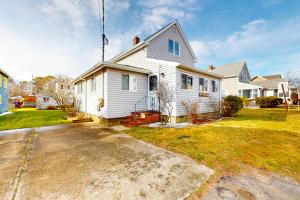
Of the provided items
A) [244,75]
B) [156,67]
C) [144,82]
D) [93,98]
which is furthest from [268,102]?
[93,98]

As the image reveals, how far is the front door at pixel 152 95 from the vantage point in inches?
415

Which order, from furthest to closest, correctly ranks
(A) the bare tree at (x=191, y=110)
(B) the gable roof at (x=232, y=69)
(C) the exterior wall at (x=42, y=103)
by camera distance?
(B) the gable roof at (x=232, y=69) < (C) the exterior wall at (x=42, y=103) < (A) the bare tree at (x=191, y=110)

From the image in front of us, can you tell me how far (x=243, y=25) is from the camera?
1617 cm

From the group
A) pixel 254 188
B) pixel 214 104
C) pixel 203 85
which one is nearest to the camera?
pixel 254 188

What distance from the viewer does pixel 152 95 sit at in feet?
35.0

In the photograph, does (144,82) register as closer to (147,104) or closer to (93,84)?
(147,104)

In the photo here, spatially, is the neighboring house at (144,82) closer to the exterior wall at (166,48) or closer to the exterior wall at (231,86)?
the exterior wall at (166,48)

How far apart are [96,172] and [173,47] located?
14015mm

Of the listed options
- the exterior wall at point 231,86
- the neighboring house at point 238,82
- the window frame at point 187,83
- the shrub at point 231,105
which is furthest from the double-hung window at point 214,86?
the exterior wall at point 231,86

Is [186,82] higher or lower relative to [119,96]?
higher

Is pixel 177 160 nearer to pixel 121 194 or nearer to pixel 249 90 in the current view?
pixel 121 194

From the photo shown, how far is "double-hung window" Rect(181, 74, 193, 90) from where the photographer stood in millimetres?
10090

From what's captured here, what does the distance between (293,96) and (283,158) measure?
30146 millimetres

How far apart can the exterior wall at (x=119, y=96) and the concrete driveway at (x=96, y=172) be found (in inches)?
157
